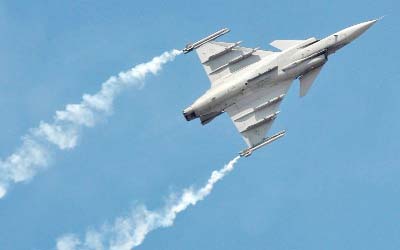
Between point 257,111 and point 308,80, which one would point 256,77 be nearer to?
point 257,111

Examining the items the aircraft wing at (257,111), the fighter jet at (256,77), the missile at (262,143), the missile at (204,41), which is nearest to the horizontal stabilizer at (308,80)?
the fighter jet at (256,77)

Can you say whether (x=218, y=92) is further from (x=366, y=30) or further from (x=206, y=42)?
(x=366, y=30)

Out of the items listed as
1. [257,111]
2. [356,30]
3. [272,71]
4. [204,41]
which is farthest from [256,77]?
[356,30]

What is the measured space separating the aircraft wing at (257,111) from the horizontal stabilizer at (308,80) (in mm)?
1443

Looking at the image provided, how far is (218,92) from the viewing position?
89188mm

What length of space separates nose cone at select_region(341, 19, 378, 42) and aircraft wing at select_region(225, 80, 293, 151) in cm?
773

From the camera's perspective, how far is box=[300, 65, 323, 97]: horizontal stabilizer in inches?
3573

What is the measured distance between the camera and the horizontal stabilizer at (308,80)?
3573 inches

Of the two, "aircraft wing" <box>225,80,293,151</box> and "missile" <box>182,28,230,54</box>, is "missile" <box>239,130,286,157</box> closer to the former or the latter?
"aircraft wing" <box>225,80,293,151</box>

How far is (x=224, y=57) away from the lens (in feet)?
302

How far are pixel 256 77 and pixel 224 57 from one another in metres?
4.80

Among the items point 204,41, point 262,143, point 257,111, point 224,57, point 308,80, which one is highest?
point 204,41

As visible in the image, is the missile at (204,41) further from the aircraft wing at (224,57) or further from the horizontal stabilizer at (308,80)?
the horizontal stabilizer at (308,80)

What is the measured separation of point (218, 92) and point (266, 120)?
6.05 metres
